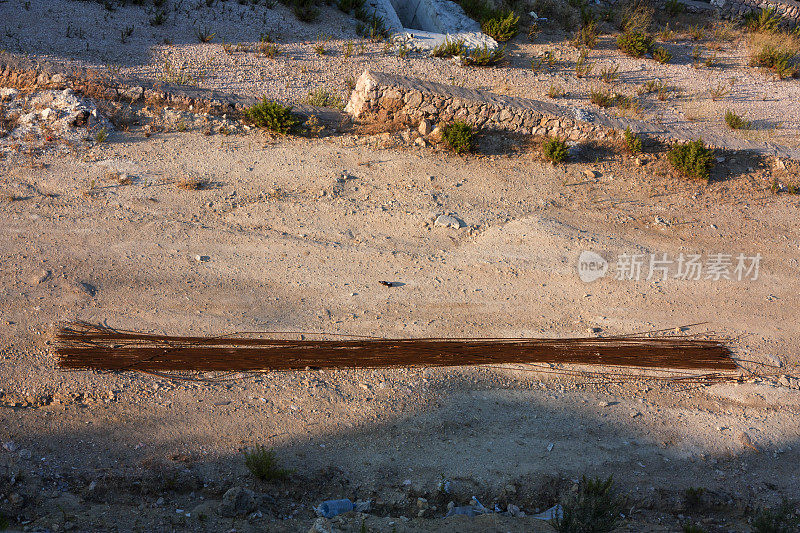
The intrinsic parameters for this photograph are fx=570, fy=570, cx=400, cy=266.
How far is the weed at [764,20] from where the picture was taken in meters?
14.5

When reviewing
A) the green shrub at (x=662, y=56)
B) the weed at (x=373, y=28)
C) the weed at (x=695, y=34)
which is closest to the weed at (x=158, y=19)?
the weed at (x=373, y=28)

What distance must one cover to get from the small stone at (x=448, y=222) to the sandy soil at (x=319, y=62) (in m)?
4.06

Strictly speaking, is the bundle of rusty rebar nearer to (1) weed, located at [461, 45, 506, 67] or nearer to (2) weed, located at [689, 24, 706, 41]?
(1) weed, located at [461, 45, 506, 67]

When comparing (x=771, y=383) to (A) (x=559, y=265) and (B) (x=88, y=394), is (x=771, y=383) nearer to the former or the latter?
(A) (x=559, y=265)

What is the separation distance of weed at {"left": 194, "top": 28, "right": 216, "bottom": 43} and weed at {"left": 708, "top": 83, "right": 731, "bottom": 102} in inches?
408

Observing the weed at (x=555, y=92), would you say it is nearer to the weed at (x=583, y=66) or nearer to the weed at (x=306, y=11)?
the weed at (x=583, y=66)

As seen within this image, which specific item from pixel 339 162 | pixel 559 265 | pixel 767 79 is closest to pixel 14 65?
pixel 339 162

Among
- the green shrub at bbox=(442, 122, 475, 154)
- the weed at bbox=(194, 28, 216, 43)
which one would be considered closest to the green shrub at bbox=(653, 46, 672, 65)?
the green shrub at bbox=(442, 122, 475, 154)

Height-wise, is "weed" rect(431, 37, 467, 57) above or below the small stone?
above

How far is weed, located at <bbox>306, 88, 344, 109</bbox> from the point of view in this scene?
9.91 metres

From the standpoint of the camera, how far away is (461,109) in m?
9.35

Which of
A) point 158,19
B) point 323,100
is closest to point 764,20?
point 323,100

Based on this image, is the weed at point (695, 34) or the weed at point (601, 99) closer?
the weed at point (601, 99)

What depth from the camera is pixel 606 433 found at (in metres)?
5.12
